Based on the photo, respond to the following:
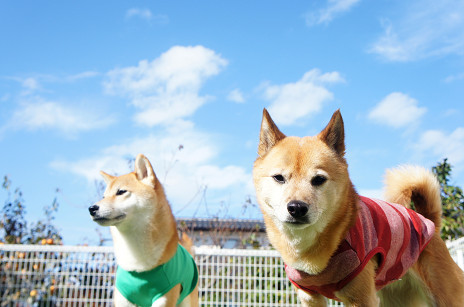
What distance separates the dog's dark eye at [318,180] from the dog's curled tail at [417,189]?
104 cm

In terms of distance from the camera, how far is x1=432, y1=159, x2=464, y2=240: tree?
17.9 ft

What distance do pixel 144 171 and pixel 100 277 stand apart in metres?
1.84

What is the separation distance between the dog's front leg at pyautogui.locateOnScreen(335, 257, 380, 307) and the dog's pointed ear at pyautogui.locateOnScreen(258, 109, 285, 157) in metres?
0.79

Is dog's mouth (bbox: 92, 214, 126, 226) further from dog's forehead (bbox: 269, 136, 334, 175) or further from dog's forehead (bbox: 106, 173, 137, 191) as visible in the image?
dog's forehead (bbox: 269, 136, 334, 175)

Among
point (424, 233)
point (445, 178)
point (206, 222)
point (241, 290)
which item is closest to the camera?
point (424, 233)

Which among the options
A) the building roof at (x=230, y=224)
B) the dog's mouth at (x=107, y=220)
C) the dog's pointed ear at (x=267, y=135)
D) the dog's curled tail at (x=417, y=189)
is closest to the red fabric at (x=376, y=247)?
the dog's curled tail at (x=417, y=189)

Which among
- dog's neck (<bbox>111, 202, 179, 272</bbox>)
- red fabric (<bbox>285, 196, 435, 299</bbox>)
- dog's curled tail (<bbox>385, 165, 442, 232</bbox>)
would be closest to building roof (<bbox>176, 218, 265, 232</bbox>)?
dog's neck (<bbox>111, 202, 179, 272</bbox>)

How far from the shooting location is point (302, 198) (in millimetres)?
2031

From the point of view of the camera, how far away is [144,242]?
3240 mm

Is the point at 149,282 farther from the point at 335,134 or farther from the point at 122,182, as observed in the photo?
the point at 335,134

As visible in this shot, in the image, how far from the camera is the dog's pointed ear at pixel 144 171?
3479mm

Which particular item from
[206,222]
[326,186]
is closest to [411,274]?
Answer: [326,186]

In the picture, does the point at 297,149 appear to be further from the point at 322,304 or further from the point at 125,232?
the point at 125,232

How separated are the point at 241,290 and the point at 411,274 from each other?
227cm
